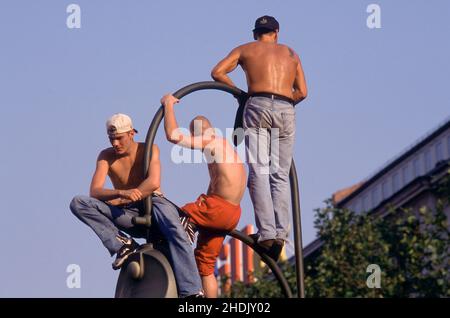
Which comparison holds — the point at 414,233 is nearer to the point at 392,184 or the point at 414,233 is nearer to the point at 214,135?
the point at 214,135

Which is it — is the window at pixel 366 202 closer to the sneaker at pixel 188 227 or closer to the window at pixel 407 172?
the window at pixel 407 172

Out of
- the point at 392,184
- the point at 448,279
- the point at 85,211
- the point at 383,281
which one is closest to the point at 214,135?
the point at 85,211

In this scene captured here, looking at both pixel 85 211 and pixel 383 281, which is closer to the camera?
pixel 85 211

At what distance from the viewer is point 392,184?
8256 centimetres

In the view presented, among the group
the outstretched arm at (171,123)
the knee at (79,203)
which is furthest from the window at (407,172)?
the knee at (79,203)

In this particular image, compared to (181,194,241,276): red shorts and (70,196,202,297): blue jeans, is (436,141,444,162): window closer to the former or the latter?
(181,194,241,276): red shorts

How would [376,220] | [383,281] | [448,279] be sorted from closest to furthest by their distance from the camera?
1. [448,279]
2. [383,281]
3. [376,220]

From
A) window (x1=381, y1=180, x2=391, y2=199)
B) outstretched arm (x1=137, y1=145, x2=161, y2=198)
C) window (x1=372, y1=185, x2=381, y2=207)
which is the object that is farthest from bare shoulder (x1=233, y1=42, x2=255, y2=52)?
window (x1=372, y1=185, x2=381, y2=207)

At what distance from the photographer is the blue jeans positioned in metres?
10.9

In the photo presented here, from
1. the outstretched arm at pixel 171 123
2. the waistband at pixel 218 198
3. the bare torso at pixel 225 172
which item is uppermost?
the outstretched arm at pixel 171 123

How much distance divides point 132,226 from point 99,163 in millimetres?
692

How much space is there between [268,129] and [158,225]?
1.44 m

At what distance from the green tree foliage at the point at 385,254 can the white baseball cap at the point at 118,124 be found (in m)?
19.1

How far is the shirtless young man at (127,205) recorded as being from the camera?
1084cm
